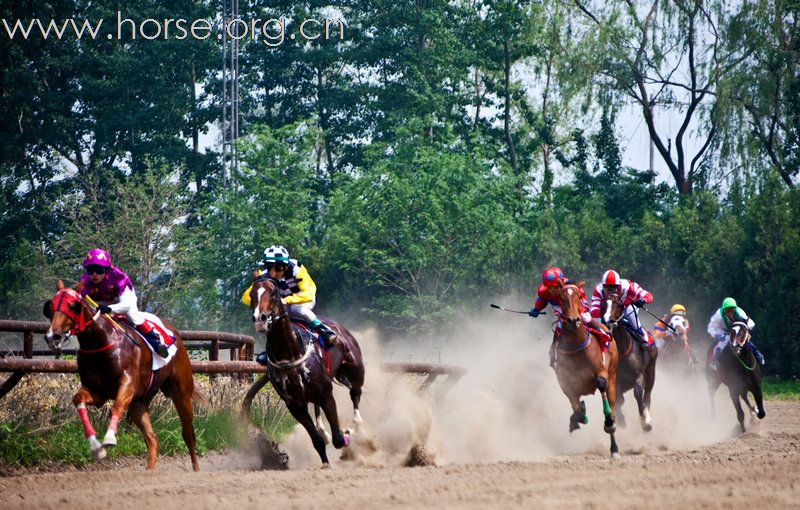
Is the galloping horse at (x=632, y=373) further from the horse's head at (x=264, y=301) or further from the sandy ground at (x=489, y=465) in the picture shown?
the horse's head at (x=264, y=301)

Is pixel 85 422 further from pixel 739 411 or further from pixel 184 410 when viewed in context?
pixel 739 411

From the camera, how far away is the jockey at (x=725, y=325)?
18062 millimetres

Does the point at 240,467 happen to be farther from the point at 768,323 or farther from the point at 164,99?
the point at 164,99

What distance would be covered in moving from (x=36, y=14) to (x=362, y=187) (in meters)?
20.2

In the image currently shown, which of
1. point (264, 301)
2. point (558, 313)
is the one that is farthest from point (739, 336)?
point (264, 301)

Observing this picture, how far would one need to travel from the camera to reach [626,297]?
51.3 ft

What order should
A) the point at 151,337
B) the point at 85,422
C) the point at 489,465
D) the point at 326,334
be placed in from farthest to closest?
1. the point at 326,334
2. the point at 151,337
3. the point at 489,465
4. the point at 85,422

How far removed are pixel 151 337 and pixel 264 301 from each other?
1.30 metres

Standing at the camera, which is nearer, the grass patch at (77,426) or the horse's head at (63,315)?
the horse's head at (63,315)

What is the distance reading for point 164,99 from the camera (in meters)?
55.9

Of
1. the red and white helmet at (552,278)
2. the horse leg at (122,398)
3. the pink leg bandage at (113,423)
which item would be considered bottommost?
the pink leg bandage at (113,423)

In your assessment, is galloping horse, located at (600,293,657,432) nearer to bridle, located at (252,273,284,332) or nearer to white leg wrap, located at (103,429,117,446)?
bridle, located at (252,273,284,332)

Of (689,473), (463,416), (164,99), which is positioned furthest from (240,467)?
(164,99)

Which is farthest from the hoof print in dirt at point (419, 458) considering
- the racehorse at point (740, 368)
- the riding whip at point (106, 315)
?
the racehorse at point (740, 368)
